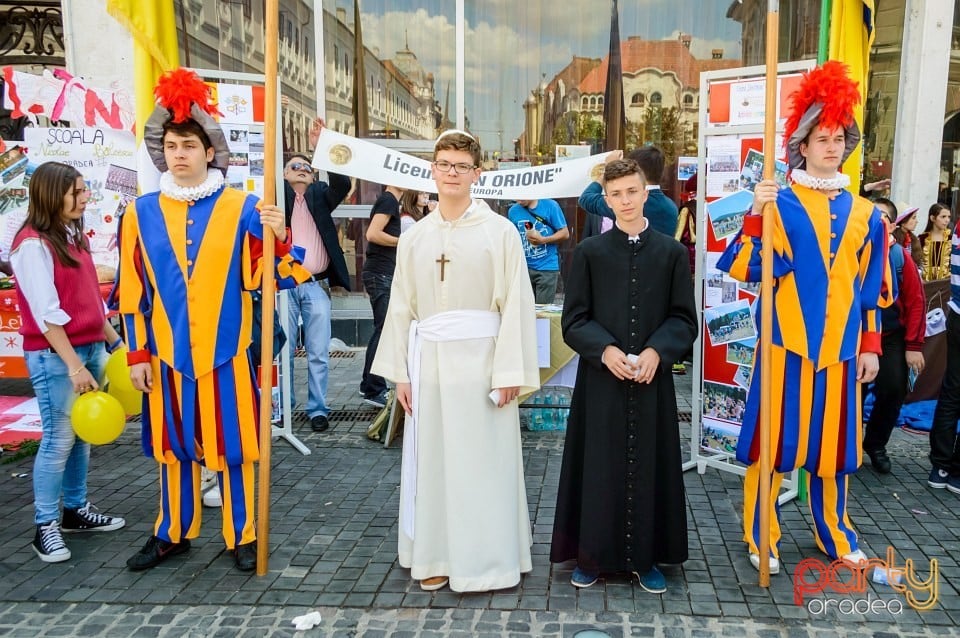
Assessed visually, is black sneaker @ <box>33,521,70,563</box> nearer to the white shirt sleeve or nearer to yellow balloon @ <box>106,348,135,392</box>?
yellow balloon @ <box>106,348,135,392</box>

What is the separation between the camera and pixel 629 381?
345cm

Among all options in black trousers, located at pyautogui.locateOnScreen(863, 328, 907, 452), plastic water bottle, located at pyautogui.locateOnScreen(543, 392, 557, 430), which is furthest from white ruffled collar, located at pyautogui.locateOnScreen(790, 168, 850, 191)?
plastic water bottle, located at pyautogui.locateOnScreen(543, 392, 557, 430)

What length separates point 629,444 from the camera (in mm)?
3471

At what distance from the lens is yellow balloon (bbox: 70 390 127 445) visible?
383 cm

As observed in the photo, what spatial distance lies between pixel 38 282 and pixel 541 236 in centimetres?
414

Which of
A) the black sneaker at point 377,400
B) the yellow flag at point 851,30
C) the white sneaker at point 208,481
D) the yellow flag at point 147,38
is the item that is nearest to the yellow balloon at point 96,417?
the white sneaker at point 208,481

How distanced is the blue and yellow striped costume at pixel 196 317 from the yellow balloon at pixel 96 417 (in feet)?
0.87

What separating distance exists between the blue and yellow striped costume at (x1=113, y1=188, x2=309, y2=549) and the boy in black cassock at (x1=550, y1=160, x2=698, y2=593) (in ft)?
4.60

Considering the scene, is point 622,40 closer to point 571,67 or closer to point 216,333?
point 571,67

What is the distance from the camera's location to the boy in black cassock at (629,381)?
11.2ft

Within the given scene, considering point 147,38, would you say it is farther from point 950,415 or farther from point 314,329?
point 950,415

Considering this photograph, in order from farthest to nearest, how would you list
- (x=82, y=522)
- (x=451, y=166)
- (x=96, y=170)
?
(x=96, y=170)
(x=82, y=522)
(x=451, y=166)

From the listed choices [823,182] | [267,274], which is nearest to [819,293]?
[823,182]

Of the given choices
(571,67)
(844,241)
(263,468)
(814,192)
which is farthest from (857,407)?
(571,67)
